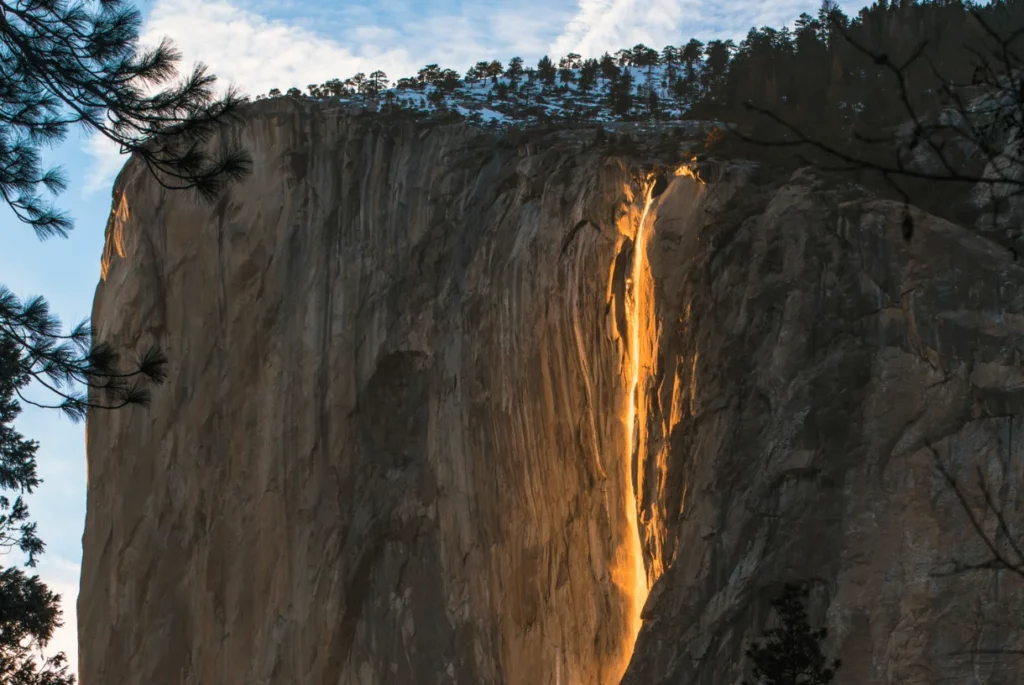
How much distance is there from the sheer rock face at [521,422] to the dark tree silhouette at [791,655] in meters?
0.85

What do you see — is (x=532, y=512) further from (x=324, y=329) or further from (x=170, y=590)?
(x=170, y=590)

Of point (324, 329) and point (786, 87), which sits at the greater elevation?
point (786, 87)

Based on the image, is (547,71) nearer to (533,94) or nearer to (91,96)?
(533,94)

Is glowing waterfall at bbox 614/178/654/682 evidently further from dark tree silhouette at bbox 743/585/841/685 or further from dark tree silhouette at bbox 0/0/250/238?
dark tree silhouette at bbox 0/0/250/238

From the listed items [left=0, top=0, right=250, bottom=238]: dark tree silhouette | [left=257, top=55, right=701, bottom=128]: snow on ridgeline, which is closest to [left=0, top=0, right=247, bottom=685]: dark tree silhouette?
[left=0, top=0, right=250, bottom=238]: dark tree silhouette

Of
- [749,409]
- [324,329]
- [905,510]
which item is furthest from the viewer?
[324,329]

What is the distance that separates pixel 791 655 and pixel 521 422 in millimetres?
10174

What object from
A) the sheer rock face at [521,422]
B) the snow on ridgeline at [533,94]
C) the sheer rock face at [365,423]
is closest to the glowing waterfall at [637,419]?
the sheer rock face at [521,422]

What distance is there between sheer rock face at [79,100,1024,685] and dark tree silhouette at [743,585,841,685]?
0.85 m

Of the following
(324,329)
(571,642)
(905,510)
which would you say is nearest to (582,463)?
(571,642)

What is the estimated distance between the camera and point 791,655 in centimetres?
1500

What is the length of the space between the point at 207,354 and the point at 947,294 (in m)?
20.1

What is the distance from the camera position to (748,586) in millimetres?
17266

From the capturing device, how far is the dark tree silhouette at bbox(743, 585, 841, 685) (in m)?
14.8
